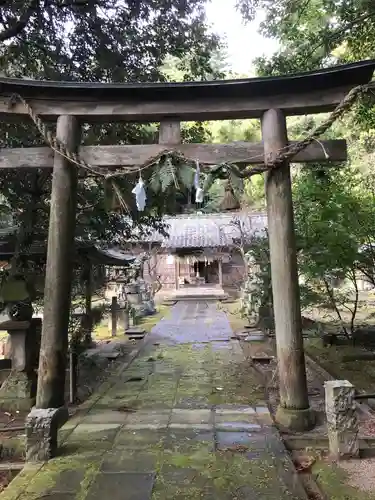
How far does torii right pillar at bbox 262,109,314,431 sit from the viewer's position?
15.1 feet

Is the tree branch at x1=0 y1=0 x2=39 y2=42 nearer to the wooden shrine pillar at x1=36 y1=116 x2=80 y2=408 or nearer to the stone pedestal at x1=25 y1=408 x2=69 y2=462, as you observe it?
the wooden shrine pillar at x1=36 y1=116 x2=80 y2=408

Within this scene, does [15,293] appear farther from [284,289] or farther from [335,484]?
[335,484]

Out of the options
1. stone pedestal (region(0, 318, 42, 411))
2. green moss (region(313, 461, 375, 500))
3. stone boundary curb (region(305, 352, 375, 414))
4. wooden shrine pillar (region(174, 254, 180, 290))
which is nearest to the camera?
green moss (region(313, 461, 375, 500))

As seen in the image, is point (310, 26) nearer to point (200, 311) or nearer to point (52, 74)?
point (52, 74)

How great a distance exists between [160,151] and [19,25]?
14.0 ft

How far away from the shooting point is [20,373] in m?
6.57

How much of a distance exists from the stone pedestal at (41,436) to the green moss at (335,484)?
2524 millimetres

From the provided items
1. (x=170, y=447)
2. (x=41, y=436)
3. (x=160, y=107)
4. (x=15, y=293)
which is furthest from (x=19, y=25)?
(x=170, y=447)

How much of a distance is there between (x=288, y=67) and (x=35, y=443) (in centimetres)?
835

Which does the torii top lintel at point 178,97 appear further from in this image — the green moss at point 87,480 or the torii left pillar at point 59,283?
the green moss at point 87,480

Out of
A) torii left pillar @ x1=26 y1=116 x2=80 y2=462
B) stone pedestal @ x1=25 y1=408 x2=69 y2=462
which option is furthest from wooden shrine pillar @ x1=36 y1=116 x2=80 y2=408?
stone pedestal @ x1=25 y1=408 x2=69 y2=462

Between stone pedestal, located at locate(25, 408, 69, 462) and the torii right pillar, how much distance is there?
2.49m

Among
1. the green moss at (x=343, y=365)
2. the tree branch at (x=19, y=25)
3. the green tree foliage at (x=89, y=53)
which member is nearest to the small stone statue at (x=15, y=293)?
the green tree foliage at (x=89, y=53)

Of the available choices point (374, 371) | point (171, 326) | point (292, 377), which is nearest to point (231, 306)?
point (171, 326)
